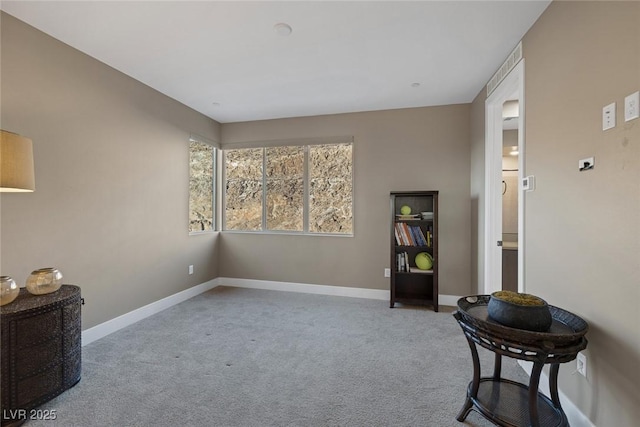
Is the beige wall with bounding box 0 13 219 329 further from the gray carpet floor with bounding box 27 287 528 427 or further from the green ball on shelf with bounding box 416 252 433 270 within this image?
the green ball on shelf with bounding box 416 252 433 270

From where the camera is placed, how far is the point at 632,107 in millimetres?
1248

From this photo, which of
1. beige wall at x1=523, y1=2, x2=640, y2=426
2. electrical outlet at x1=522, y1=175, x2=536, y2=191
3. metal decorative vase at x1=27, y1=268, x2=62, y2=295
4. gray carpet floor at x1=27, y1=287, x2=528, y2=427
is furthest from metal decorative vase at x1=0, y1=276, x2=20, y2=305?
electrical outlet at x1=522, y1=175, x2=536, y2=191

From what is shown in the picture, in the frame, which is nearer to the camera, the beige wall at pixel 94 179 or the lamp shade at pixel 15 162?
the lamp shade at pixel 15 162

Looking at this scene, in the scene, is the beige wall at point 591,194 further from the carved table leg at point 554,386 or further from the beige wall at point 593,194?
the carved table leg at point 554,386

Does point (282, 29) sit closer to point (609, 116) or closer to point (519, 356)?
point (609, 116)

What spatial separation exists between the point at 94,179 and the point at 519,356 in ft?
11.2

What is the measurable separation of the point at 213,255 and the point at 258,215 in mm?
928

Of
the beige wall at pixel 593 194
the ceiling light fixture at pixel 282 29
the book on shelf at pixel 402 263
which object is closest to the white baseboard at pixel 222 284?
the book on shelf at pixel 402 263

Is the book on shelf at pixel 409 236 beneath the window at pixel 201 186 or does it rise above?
beneath

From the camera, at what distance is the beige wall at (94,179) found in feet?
7.00

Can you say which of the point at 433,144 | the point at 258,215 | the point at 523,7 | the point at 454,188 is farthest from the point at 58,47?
the point at 454,188

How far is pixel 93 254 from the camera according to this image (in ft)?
8.68

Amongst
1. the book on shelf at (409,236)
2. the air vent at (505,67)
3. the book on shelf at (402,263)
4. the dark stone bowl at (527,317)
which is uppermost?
the air vent at (505,67)

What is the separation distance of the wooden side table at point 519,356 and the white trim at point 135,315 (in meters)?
3.02
